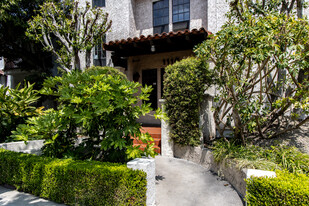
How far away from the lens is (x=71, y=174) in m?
3.42

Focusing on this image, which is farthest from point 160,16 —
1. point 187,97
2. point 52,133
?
point 52,133

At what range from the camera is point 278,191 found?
2619 mm

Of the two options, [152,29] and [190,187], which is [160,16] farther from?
[190,187]

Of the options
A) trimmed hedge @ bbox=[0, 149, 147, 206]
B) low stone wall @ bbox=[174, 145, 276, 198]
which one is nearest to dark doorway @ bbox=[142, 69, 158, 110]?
low stone wall @ bbox=[174, 145, 276, 198]

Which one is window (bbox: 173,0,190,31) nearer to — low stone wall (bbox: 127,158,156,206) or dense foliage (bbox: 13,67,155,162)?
dense foliage (bbox: 13,67,155,162)

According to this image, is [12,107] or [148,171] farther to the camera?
[12,107]

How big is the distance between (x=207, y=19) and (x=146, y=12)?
3488 millimetres

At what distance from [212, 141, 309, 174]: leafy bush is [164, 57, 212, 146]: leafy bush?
1.02 meters

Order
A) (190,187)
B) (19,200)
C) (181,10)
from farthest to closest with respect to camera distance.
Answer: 1. (181,10)
2. (190,187)
3. (19,200)

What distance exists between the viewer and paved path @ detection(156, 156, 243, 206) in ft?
12.0

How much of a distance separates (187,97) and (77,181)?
373 centimetres

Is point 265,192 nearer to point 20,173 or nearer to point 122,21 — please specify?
point 20,173

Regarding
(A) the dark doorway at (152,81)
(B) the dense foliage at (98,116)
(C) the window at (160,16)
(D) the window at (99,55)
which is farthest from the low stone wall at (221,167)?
(D) the window at (99,55)

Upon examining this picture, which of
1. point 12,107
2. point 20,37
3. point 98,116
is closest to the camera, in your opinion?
point 98,116
